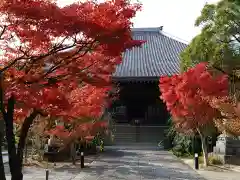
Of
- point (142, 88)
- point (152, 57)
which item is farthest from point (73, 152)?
point (152, 57)

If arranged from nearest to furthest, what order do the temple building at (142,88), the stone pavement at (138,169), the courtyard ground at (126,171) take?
the courtyard ground at (126,171), the stone pavement at (138,169), the temple building at (142,88)

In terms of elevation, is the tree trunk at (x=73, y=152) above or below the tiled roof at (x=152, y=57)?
below

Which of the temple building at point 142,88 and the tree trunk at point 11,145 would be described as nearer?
the tree trunk at point 11,145

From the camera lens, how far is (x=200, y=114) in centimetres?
1759

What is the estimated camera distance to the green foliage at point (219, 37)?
49.6 ft

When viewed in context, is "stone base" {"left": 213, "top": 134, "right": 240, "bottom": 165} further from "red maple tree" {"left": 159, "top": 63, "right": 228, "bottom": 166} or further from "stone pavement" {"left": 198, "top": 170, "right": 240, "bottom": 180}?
"stone pavement" {"left": 198, "top": 170, "right": 240, "bottom": 180}

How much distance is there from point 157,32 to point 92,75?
30.4 m

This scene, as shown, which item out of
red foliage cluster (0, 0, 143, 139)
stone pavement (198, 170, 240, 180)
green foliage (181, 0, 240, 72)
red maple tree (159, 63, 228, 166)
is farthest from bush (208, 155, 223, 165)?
red foliage cluster (0, 0, 143, 139)

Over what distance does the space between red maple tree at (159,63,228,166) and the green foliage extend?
2.01 ft

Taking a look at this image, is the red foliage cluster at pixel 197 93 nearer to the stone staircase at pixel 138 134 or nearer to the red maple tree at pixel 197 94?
the red maple tree at pixel 197 94

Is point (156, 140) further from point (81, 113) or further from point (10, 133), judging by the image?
point (10, 133)

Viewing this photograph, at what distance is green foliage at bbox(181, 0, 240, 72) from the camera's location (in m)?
15.1

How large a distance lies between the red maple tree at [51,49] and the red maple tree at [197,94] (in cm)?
734

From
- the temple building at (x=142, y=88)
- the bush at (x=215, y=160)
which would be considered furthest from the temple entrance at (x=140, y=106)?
the bush at (x=215, y=160)
